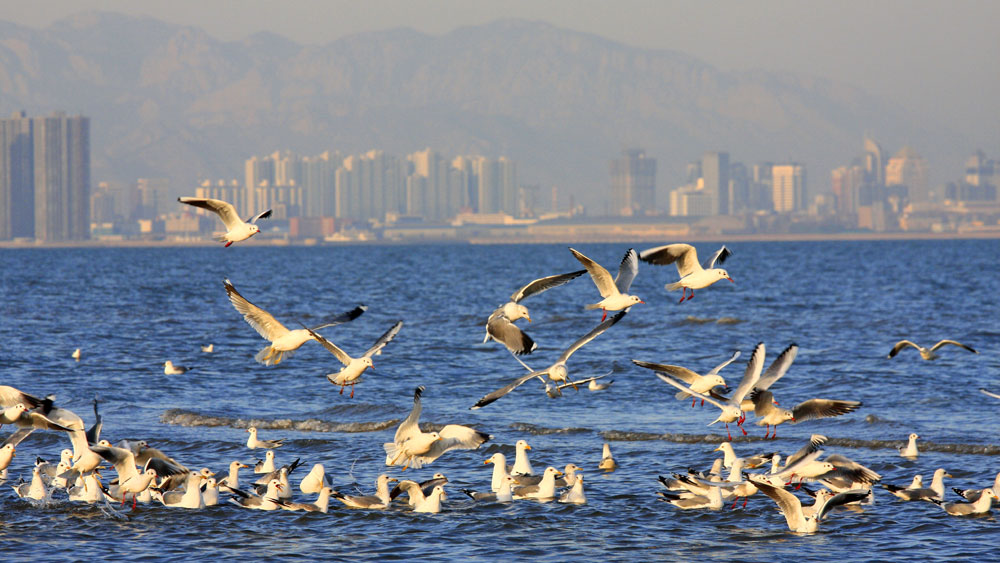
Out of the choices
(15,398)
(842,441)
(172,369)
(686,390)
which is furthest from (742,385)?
(172,369)

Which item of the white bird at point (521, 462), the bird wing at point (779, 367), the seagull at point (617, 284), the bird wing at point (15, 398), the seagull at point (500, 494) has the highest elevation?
the seagull at point (617, 284)

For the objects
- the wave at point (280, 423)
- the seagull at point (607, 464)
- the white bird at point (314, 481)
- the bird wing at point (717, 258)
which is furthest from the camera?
the wave at point (280, 423)

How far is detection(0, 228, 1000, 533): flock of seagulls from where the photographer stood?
13.6 m

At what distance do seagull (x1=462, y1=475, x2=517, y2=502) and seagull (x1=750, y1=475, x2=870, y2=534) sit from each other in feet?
9.99

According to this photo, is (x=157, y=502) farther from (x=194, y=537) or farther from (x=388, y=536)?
(x=388, y=536)

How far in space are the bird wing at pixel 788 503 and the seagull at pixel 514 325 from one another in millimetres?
3008

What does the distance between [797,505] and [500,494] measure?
358 centimetres

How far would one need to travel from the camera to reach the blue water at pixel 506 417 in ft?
41.9

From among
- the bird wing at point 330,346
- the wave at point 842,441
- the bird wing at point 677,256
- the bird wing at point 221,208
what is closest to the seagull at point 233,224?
the bird wing at point 221,208

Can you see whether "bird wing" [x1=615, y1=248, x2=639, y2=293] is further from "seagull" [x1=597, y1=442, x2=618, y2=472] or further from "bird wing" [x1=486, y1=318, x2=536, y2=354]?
"seagull" [x1=597, y1=442, x2=618, y2=472]

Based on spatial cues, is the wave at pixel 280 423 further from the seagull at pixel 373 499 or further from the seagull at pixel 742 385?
the seagull at pixel 742 385

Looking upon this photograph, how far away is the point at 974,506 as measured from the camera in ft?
44.5

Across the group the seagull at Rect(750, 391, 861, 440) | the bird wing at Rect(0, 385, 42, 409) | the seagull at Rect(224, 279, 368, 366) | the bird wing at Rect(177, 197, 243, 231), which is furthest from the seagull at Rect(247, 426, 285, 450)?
the seagull at Rect(750, 391, 861, 440)

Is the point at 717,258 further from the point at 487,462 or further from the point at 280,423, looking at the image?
the point at 280,423
